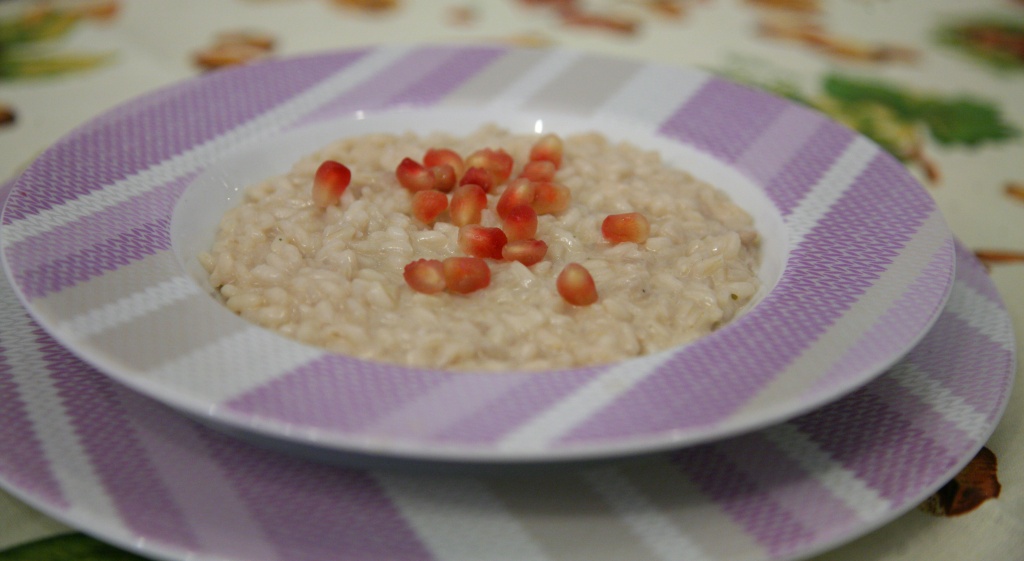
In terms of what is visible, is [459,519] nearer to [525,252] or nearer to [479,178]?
[525,252]

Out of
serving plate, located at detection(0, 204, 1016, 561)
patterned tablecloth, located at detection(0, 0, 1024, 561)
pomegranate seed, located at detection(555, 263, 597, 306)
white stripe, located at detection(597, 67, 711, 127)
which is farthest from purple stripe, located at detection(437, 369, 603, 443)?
patterned tablecloth, located at detection(0, 0, 1024, 561)

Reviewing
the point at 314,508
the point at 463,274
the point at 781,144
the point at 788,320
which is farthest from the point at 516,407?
the point at 781,144

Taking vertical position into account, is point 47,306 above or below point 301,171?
above

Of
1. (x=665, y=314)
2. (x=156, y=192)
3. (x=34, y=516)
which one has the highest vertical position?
(x=156, y=192)

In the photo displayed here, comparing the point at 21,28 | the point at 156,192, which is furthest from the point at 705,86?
the point at 21,28

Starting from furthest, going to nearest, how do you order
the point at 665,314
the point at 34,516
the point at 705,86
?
1. the point at 705,86
2. the point at 665,314
3. the point at 34,516

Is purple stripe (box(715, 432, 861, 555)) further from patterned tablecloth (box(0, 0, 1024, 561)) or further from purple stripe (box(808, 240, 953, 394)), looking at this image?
patterned tablecloth (box(0, 0, 1024, 561))

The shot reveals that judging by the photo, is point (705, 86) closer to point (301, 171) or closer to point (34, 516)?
point (301, 171)
